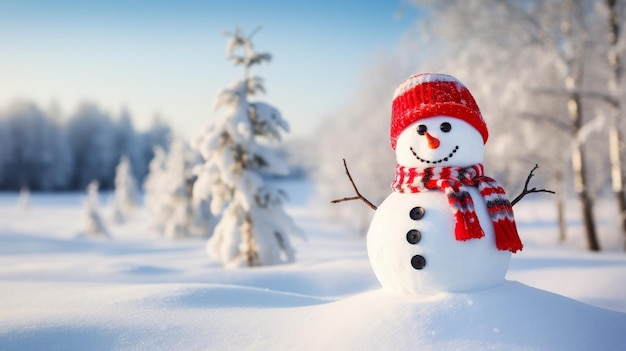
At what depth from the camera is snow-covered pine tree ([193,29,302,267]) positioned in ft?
27.1

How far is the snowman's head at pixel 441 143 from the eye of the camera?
10.4 ft

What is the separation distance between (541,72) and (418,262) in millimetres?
10202

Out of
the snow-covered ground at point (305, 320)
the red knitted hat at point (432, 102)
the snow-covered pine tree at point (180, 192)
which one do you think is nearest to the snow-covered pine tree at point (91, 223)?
the snow-covered pine tree at point (180, 192)

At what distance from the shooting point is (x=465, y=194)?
301 centimetres

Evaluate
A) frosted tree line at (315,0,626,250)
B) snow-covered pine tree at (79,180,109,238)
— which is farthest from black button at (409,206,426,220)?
snow-covered pine tree at (79,180,109,238)

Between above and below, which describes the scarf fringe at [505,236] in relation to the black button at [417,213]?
below

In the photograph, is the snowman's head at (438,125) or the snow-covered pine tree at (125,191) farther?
the snow-covered pine tree at (125,191)

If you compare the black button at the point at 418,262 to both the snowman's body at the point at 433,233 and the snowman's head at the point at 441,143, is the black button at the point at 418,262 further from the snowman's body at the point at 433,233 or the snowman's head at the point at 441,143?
the snowman's head at the point at 441,143

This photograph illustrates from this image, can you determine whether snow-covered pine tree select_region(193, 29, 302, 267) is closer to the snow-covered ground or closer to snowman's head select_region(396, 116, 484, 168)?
the snow-covered ground

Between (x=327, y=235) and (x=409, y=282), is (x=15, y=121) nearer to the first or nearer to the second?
(x=327, y=235)

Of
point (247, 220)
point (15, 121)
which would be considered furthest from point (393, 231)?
point (15, 121)

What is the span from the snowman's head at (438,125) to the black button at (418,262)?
2.34 feet

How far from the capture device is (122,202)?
3828 centimetres

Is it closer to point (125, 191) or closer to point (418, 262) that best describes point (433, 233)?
point (418, 262)
